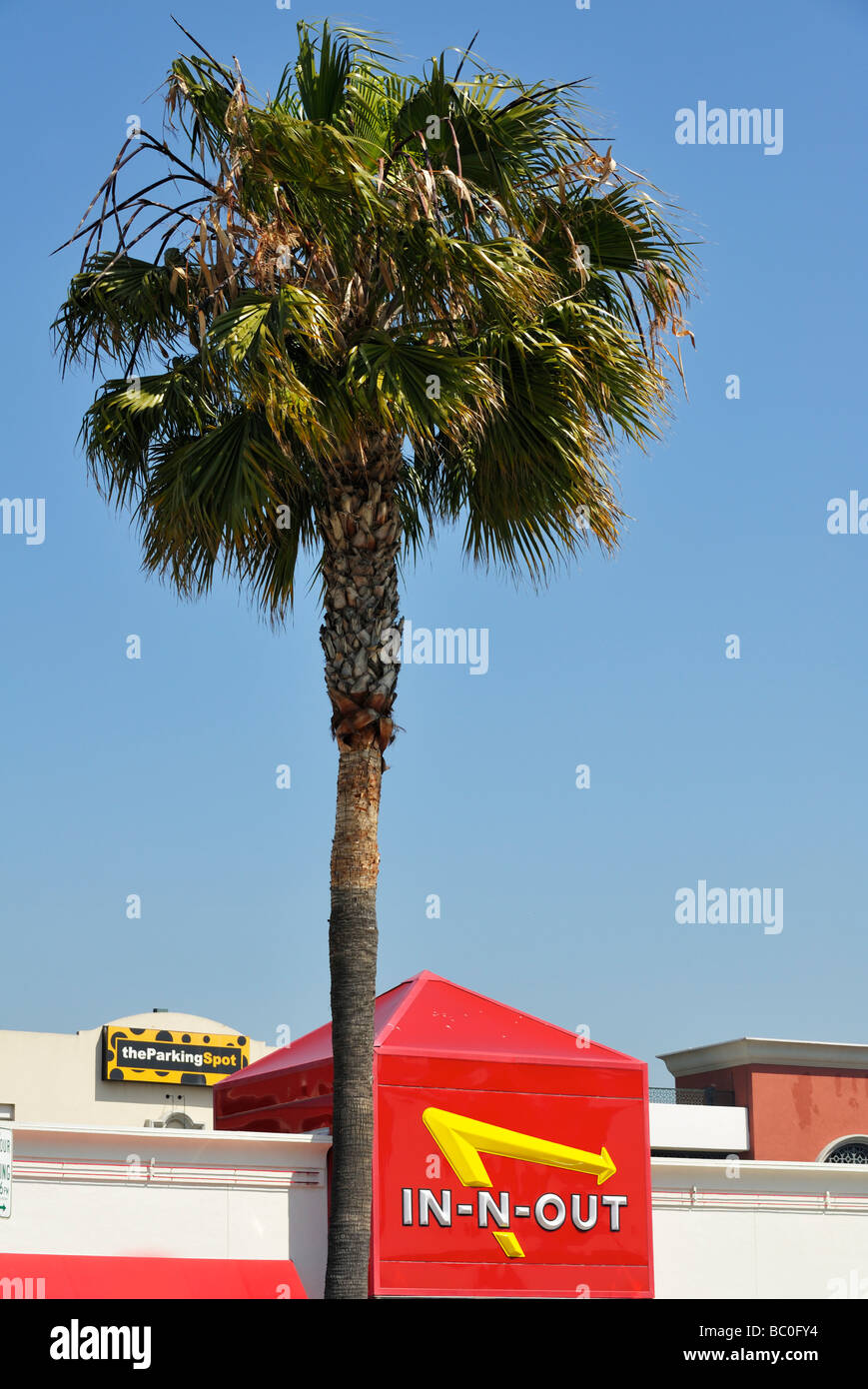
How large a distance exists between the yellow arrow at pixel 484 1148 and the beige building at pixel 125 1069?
25593 mm

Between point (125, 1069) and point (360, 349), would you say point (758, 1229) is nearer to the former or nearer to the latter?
point (360, 349)

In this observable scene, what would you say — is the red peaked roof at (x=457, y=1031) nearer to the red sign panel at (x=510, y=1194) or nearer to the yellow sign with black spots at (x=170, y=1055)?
the red sign panel at (x=510, y=1194)

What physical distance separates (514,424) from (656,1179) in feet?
25.2

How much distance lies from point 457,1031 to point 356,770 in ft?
9.70

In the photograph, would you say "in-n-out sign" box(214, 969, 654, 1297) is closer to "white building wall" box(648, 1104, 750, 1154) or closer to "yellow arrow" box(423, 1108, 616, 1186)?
"yellow arrow" box(423, 1108, 616, 1186)

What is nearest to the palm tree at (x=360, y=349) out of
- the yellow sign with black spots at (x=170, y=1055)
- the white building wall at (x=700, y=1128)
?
the white building wall at (x=700, y=1128)

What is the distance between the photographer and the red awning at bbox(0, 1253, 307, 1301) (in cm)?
1243

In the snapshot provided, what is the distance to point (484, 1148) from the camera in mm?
14430

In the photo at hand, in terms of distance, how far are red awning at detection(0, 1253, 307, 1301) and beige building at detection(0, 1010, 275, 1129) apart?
1005 inches

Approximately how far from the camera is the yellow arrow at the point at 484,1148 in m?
14.2
